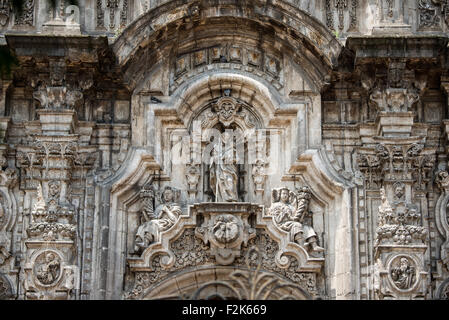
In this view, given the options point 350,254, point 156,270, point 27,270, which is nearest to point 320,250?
point 350,254

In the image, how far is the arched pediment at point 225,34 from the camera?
54.7 ft

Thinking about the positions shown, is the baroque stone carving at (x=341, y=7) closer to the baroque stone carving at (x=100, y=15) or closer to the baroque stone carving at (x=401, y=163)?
the baroque stone carving at (x=401, y=163)

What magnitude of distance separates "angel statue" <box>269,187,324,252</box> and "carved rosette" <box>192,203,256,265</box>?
458 millimetres

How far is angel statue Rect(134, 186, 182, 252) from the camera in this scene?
645 inches

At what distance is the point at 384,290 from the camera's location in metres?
15.7

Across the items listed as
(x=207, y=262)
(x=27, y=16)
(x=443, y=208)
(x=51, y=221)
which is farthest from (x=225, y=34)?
(x=443, y=208)

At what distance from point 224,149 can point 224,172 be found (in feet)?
1.42

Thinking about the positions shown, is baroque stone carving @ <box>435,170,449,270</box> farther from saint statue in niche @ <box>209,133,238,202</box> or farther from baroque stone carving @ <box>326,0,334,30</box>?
saint statue in niche @ <box>209,133,238,202</box>

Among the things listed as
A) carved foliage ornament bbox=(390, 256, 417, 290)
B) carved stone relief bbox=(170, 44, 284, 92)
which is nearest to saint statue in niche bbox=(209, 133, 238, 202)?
carved stone relief bbox=(170, 44, 284, 92)

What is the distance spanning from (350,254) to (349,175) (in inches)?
48.7

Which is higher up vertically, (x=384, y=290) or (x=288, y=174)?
(x=288, y=174)

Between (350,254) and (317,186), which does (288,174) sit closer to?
(317,186)

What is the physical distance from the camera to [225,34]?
17375mm

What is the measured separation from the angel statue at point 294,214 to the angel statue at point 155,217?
143 centimetres
